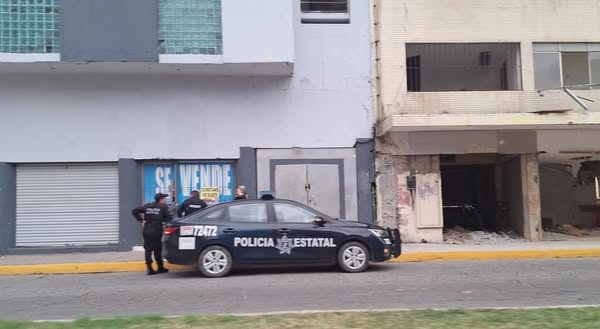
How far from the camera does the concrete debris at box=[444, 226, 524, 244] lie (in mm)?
16094

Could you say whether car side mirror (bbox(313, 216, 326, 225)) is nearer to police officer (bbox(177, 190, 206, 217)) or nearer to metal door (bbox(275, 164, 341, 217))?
police officer (bbox(177, 190, 206, 217))

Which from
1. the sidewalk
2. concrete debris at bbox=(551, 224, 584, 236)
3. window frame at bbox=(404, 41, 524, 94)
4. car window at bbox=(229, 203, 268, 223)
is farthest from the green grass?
concrete debris at bbox=(551, 224, 584, 236)

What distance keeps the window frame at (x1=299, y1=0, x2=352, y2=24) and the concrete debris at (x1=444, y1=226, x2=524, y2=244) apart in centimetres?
679

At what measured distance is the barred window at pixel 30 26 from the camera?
14195mm

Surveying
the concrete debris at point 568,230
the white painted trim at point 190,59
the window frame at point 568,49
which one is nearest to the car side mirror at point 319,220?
the white painted trim at point 190,59

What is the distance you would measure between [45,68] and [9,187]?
3.32m

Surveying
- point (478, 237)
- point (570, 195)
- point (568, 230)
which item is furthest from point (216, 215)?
point (570, 195)

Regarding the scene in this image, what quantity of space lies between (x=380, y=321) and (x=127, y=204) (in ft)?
35.7

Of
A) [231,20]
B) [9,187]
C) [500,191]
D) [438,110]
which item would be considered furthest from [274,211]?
[500,191]

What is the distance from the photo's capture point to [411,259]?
13117mm

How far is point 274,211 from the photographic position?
11125mm

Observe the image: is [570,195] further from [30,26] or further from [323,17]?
[30,26]

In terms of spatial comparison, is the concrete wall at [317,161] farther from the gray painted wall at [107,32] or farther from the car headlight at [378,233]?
the car headlight at [378,233]

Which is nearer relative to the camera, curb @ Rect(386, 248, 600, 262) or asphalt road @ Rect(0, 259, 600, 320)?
asphalt road @ Rect(0, 259, 600, 320)
